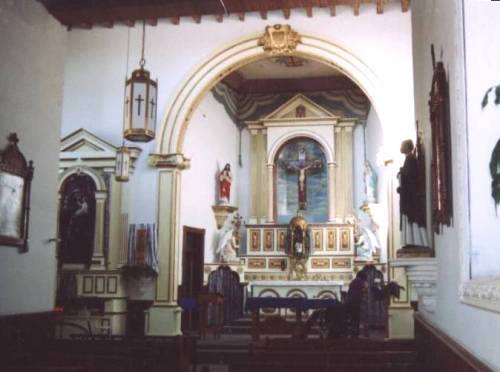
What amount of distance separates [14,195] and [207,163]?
7.03m

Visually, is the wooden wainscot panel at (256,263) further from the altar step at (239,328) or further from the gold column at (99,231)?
the gold column at (99,231)

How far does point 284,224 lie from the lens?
51.1 ft

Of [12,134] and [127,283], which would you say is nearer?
[12,134]

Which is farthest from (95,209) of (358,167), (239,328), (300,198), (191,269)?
(358,167)

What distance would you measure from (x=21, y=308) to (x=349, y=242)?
8.60 metres

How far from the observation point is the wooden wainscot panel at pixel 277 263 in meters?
15.2

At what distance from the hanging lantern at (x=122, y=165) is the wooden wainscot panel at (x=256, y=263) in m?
4.88

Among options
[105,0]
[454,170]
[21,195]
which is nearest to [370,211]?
[105,0]

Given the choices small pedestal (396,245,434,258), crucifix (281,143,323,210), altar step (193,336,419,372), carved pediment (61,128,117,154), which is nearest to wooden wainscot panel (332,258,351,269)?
crucifix (281,143,323,210)

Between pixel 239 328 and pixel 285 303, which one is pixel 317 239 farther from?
pixel 285 303

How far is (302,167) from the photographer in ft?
53.7

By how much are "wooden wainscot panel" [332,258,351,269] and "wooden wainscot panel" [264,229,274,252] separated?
148cm

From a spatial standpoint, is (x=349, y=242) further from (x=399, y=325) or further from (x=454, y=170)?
(x=454, y=170)

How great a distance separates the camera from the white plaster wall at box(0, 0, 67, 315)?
7.79 metres
